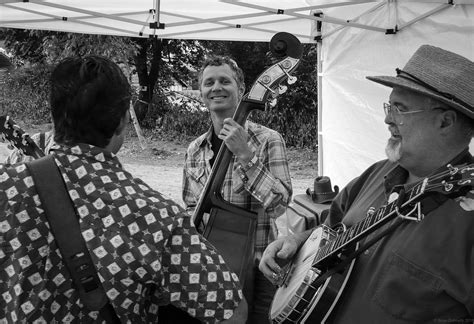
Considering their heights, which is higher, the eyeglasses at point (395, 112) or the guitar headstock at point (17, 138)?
the eyeglasses at point (395, 112)

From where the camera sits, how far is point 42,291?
135 centimetres

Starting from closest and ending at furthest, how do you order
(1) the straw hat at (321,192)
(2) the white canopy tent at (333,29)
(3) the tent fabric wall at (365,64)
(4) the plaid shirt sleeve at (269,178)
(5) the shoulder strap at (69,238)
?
(5) the shoulder strap at (69,238) < (4) the plaid shirt sleeve at (269,178) < (1) the straw hat at (321,192) < (3) the tent fabric wall at (365,64) < (2) the white canopy tent at (333,29)

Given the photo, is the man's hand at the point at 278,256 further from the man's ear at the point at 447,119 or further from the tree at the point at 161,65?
the tree at the point at 161,65

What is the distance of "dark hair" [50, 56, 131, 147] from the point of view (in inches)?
55.2

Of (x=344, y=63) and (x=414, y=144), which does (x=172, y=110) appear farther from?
(x=414, y=144)

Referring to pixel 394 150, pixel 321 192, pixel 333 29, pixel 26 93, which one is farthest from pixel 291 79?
pixel 26 93

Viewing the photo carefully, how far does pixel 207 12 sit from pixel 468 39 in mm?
2869

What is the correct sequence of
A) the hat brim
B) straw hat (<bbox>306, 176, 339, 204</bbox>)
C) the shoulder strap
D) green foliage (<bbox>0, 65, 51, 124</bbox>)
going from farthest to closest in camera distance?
green foliage (<bbox>0, 65, 51, 124</bbox>) < straw hat (<bbox>306, 176, 339, 204</bbox>) < the hat brim < the shoulder strap

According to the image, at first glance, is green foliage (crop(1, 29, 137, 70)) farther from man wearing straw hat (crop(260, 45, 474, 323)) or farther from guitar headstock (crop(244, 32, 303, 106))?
man wearing straw hat (crop(260, 45, 474, 323))

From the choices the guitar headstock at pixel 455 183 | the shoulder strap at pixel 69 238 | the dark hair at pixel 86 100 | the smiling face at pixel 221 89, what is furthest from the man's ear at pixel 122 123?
the smiling face at pixel 221 89

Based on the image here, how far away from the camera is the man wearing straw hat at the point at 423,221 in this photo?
1595 millimetres

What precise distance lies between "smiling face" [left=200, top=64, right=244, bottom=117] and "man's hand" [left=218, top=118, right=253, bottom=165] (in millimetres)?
361

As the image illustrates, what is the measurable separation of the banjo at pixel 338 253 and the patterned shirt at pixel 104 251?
0.45m

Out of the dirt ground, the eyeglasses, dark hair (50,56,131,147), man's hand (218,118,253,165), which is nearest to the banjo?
the eyeglasses
